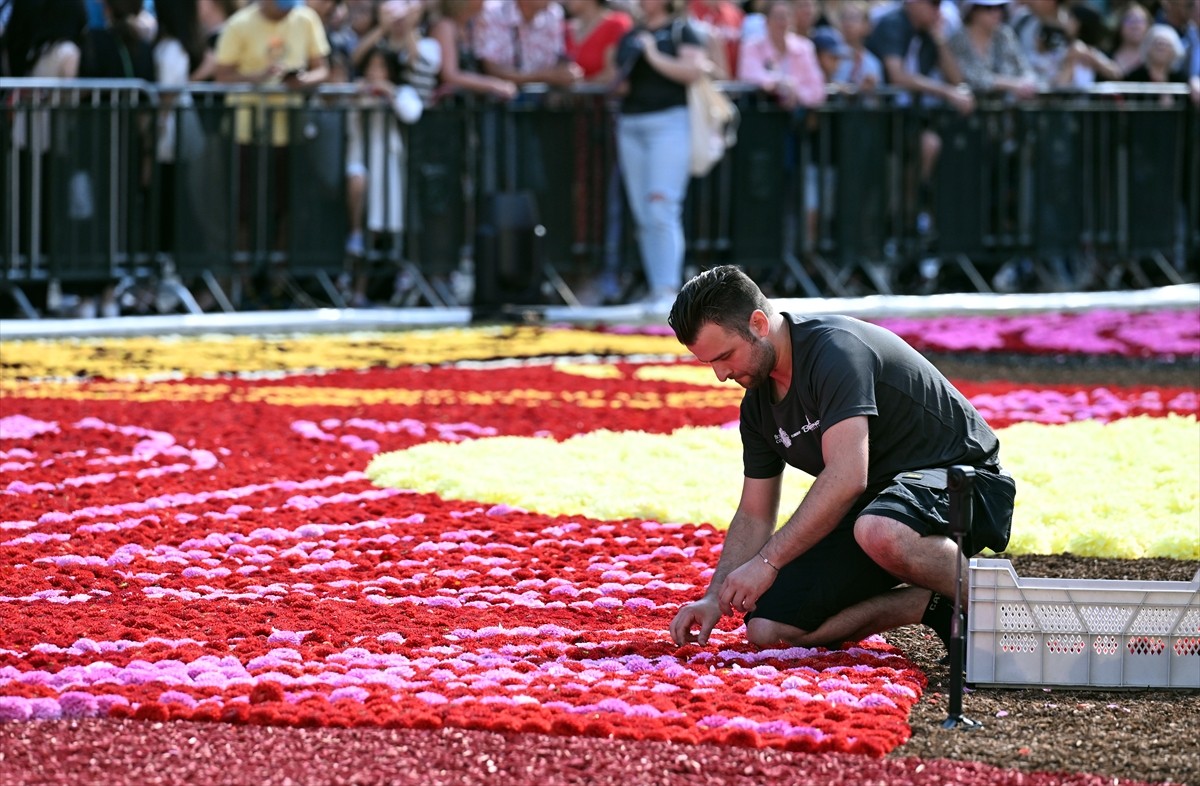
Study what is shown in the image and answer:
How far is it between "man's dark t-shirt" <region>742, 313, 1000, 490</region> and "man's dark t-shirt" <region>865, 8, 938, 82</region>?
399 inches

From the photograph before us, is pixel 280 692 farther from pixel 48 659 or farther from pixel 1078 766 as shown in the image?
pixel 1078 766

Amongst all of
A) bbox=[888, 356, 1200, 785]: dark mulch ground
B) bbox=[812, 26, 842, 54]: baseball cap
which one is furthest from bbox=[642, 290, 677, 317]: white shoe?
bbox=[888, 356, 1200, 785]: dark mulch ground

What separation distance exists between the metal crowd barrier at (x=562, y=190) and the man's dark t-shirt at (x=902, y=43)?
1.12ft

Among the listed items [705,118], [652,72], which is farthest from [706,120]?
[652,72]

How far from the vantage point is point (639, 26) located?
14.2 meters

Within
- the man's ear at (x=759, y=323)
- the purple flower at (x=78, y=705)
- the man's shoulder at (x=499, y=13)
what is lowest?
the purple flower at (x=78, y=705)

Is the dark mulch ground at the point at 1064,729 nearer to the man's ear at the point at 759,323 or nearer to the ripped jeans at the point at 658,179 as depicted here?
the man's ear at the point at 759,323

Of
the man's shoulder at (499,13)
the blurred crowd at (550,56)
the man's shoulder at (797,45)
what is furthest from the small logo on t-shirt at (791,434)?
the man's shoulder at (797,45)

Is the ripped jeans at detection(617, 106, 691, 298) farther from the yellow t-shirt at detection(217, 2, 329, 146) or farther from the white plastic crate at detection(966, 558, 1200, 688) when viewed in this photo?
the white plastic crate at detection(966, 558, 1200, 688)

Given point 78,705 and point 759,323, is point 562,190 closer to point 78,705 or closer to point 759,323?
point 759,323

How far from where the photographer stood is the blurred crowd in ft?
42.7

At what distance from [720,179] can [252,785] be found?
11.3m

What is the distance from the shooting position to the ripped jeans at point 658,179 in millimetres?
14008

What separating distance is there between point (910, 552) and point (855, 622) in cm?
31
